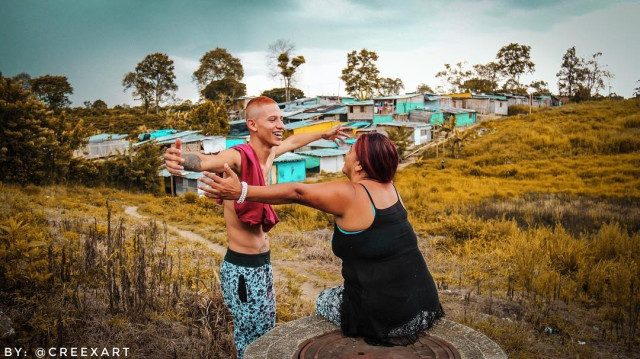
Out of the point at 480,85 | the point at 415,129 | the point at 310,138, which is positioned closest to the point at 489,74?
the point at 480,85

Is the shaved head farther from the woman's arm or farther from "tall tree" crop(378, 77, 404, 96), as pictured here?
"tall tree" crop(378, 77, 404, 96)

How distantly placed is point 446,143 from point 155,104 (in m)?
37.1

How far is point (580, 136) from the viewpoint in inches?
1224

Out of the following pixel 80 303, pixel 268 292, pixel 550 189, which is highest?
pixel 268 292

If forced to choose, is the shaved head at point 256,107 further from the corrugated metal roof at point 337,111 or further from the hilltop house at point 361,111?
the corrugated metal roof at point 337,111

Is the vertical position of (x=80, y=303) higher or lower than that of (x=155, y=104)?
lower

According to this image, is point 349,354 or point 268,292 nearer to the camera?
point 349,354

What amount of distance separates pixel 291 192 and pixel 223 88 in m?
58.0

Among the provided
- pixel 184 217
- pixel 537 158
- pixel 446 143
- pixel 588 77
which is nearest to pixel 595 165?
pixel 537 158

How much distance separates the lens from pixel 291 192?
103 inches

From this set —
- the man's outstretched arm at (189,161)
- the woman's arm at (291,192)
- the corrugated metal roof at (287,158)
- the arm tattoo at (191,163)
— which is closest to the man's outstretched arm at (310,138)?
the man's outstretched arm at (189,161)

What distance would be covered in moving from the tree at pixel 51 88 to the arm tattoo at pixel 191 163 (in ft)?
147

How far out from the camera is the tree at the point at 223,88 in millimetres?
57875

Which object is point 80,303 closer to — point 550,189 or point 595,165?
point 550,189
